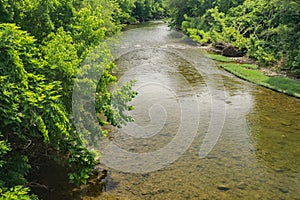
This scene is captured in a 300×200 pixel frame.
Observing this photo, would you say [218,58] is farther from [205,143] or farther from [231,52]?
[205,143]

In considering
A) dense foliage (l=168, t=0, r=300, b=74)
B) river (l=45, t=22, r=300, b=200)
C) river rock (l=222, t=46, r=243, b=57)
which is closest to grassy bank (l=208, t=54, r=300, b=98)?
river (l=45, t=22, r=300, b=200)

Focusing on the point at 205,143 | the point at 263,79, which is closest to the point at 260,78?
the point at 263,79

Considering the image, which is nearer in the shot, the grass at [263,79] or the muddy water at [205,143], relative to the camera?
the muddy water at [205,143]

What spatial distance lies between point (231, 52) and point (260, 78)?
937 cm

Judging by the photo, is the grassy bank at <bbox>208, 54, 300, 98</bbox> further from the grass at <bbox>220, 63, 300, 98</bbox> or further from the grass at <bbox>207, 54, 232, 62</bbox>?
the grass at <bbox>207, 54, 232, 62</bbox>

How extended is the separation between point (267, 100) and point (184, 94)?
5.02 meters

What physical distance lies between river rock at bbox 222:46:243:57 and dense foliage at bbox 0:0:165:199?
22.2 meters

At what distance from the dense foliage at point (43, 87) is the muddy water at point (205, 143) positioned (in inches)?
81.2

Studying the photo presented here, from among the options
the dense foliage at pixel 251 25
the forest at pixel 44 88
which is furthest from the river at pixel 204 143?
the dense foliage at pixel 251 25

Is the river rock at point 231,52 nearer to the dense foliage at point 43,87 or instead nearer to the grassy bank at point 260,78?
the grassy bank at point 260,78

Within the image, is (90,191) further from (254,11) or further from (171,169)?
(254,11)

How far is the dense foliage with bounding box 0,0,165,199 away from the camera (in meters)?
7.20

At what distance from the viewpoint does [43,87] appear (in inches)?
318

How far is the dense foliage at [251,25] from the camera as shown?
82.0 ft
